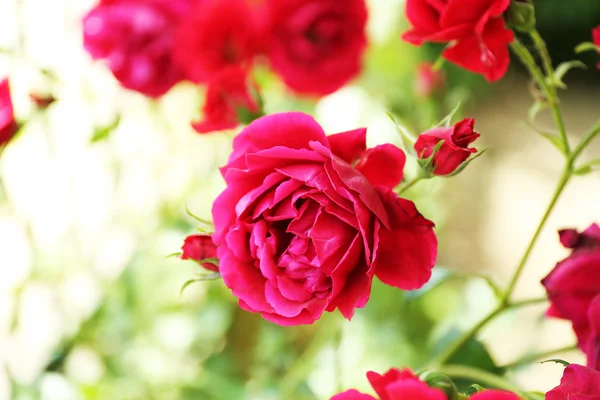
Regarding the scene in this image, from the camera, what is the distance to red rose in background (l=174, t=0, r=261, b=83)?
0.41 meters

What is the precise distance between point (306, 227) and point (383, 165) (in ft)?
0.13

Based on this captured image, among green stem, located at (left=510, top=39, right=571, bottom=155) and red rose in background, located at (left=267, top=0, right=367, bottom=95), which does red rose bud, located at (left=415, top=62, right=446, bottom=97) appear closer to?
red rose in background, located at (left=267, top=0, right=367, bottom=95)

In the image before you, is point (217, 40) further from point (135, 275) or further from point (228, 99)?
point (135, 275)

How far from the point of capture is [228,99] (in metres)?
0.37

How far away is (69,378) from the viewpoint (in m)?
0.51

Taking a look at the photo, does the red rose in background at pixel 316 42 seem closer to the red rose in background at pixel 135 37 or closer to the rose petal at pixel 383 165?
the red rose in background at pixel 135 37

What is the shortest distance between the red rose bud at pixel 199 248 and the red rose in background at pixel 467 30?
126 millimetres

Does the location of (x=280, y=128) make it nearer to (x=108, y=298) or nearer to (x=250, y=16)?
(x=250, y=16)

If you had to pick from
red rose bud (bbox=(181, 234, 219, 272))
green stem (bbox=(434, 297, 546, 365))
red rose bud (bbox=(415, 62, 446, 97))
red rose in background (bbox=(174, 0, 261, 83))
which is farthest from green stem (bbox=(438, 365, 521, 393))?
red rose bud (bbox=(415, 62, 446, 97))

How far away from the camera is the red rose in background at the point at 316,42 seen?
0.46 meters

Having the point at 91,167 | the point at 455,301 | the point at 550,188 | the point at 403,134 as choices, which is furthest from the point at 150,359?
the point at 550,188

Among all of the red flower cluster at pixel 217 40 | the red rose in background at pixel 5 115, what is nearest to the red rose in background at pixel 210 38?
the red flower cluster at pixel 217 40

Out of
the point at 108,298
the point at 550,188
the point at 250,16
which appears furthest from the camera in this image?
the point at 550,188

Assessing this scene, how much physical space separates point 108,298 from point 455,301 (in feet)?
1.12
